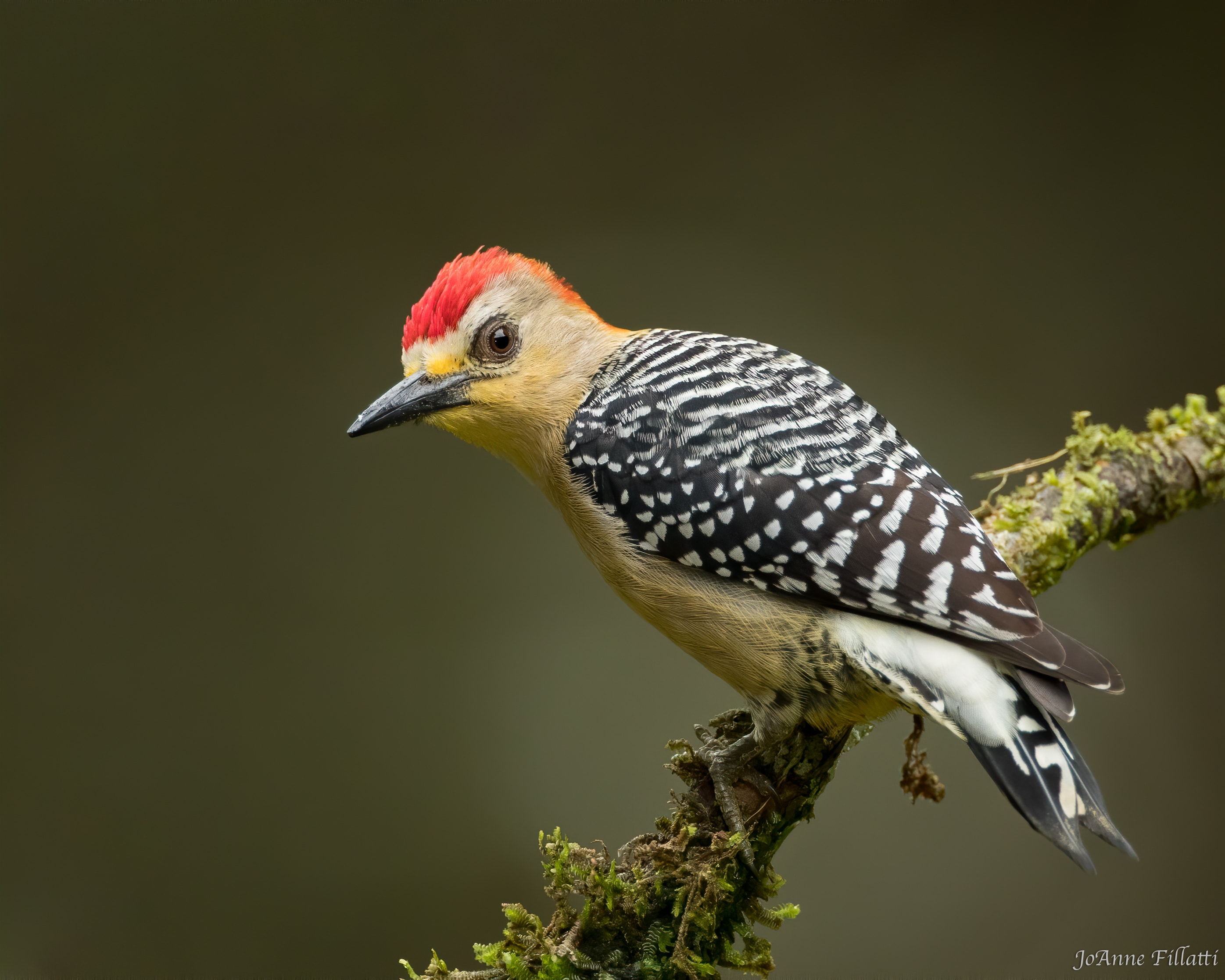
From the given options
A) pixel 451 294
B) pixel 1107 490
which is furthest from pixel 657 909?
pixel 1107 490

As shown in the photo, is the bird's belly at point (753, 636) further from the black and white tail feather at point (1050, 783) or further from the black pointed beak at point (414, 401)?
the black pointed beak at point (414, 401)

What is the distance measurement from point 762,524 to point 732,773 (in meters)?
0.53

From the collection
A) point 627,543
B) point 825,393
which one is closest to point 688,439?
Answer: point 627,543

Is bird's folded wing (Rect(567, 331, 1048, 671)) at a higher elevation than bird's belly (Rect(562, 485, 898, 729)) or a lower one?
higher

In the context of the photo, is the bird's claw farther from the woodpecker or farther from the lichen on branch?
the lichen on branch

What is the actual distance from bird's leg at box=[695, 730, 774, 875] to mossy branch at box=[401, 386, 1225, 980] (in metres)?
0.02

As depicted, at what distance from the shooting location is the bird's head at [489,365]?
2090mm

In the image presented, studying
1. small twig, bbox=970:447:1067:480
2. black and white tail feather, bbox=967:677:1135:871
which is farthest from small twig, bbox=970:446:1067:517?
black and white tail feather, bbox=967:677:1135:871

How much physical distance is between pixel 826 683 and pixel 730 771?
0.93 ft

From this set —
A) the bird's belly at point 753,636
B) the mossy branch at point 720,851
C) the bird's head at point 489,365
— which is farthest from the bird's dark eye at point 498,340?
the mossy branch at point 720,851

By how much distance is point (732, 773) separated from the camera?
1877 millimetres

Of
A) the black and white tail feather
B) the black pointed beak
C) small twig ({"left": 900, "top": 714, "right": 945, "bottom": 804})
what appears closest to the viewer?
the black and white tail feather

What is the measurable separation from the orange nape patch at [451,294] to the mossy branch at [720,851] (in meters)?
1.08

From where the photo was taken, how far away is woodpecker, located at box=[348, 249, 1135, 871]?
1618 mm
